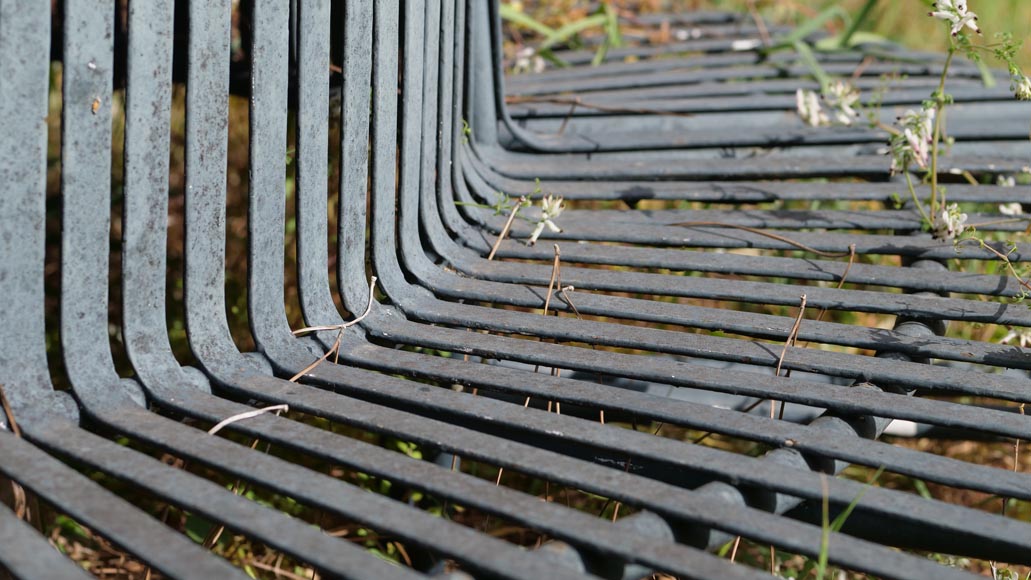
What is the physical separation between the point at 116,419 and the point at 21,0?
0.43m

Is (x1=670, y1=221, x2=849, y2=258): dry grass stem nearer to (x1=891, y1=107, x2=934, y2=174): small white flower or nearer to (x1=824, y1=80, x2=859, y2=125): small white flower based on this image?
(x1=891, y1=107, x2=934, y2=174): small white flower

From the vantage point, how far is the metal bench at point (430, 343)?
92 cm

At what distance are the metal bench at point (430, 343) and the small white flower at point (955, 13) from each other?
32 centimetres

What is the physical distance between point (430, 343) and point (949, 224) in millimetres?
813

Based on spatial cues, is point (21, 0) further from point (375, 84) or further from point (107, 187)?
point (375, 84)

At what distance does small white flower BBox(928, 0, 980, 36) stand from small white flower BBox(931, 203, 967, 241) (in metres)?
0.26

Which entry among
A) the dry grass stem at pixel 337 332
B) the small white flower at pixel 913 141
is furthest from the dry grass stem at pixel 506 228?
the small white flower at pixel 913 141

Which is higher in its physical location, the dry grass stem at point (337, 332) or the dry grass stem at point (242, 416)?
the dry grass stem at point (337, 332)

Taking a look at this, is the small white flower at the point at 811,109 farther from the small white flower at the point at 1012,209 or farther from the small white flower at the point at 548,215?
the small white flower at the point at 548,215

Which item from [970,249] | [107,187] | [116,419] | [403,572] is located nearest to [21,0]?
[107,187]

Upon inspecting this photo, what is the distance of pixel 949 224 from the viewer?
1629 mm

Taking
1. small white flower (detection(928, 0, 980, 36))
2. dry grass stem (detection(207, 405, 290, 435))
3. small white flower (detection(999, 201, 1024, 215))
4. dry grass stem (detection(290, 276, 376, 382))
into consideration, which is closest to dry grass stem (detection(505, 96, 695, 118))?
small white flower (detection(999, 201, 1024, 215))

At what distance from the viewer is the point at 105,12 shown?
45.1 inches

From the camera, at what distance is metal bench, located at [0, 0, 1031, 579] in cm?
92
